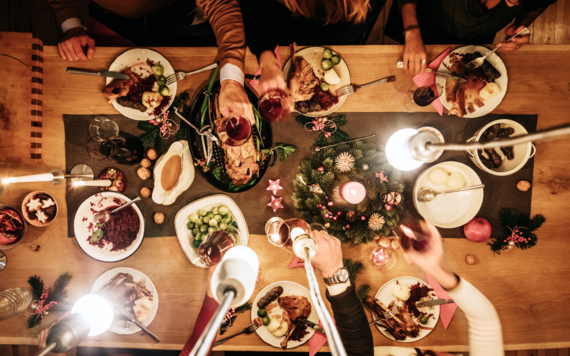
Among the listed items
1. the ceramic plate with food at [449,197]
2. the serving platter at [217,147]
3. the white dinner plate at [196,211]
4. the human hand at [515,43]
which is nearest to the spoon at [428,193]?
the ceramic plate with food at [449,197]

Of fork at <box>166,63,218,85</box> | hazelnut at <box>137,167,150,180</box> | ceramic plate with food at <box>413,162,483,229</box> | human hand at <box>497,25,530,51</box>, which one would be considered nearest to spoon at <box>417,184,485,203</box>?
ceramic plate with food at <box>413,162,483,229</box>

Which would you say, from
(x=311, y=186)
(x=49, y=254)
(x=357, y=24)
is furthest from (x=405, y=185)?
(x=49, y=254)

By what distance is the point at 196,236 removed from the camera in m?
1.93

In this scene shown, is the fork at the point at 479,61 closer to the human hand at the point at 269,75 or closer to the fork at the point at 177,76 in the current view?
the human hand at the point at 269,75

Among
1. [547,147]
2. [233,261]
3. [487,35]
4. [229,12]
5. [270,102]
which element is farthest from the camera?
[487,35]

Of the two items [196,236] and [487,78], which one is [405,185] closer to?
[487,78]

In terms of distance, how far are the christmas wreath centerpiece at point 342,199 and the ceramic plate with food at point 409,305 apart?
1.36 feet

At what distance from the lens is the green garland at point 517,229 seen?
6.33 feet

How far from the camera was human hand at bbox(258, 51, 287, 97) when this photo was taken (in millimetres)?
1731

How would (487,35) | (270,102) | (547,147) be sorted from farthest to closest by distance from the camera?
1. (487,35)
2. (547,147)
3. (270,102)

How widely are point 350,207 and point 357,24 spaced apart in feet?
4.52

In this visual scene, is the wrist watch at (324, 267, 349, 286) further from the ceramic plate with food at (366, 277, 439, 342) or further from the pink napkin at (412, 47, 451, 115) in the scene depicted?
the pink napkin at (412, 47, 451, 115)

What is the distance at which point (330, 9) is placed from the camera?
1893 millimetres

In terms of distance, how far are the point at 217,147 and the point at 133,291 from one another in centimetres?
118
